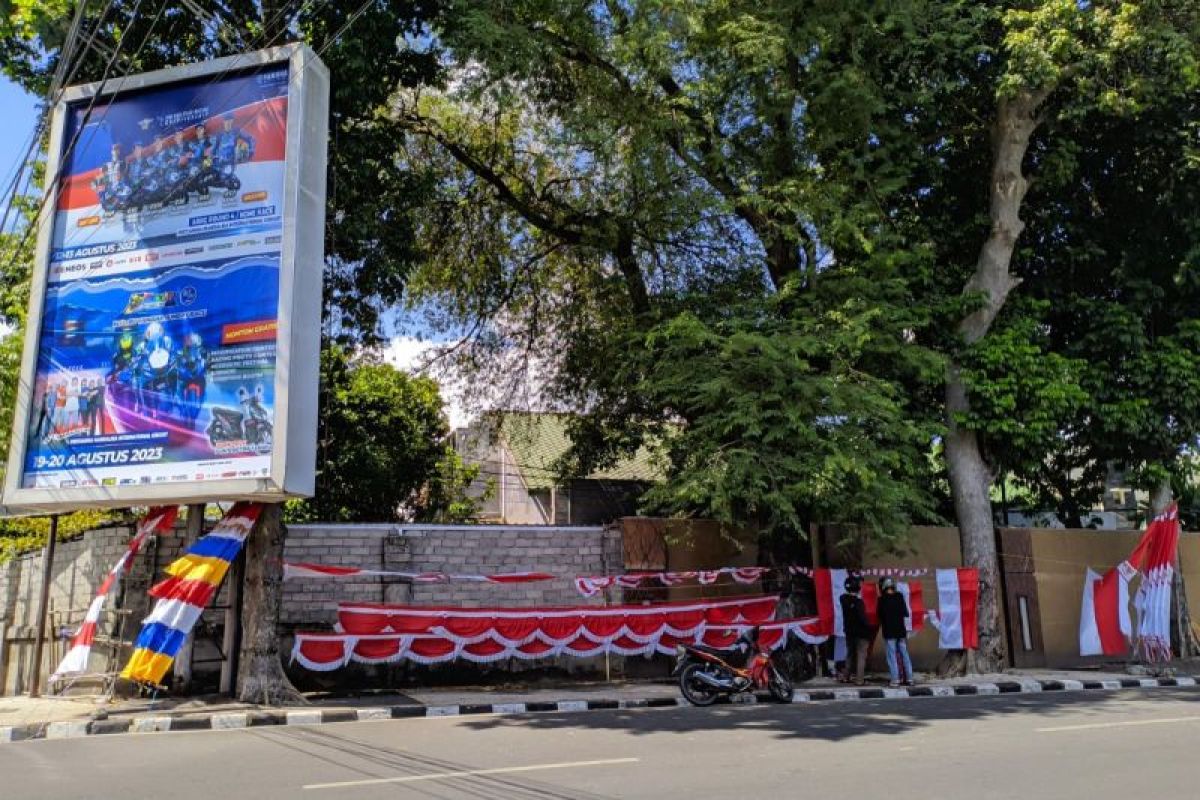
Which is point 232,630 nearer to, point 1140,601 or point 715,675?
point 715,675

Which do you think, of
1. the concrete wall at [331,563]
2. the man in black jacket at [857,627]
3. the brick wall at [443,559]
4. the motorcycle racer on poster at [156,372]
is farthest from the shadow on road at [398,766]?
the man in black jacket at [857,627]

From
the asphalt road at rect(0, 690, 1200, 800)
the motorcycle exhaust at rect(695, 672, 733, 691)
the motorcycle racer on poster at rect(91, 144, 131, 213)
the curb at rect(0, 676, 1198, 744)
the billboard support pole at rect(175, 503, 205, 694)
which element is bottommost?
the curb at rect(0, 676, 1198, 744)

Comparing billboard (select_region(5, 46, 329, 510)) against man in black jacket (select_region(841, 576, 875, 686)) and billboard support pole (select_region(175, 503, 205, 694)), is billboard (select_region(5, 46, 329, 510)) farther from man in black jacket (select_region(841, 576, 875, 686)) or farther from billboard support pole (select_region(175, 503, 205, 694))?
man in black jacket (select_region(841, 576, 875, 686))

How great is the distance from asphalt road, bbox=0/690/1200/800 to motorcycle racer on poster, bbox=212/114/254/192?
6.59m

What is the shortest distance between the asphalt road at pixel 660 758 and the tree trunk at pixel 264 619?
5.39ft

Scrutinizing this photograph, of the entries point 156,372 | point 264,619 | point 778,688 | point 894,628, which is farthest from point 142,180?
point 894,628

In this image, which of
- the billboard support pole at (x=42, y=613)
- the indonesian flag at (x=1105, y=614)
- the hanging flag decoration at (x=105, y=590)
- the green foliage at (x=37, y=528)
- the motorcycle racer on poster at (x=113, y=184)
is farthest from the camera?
the green foliage at (x=37, y=528)

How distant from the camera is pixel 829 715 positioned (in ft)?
34.7

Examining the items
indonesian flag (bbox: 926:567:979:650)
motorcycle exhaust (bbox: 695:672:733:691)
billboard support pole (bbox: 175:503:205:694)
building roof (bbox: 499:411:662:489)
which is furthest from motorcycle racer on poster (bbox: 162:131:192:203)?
indonesian flag (bbox: 926:567:979:650)

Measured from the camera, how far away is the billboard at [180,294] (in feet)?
35.9

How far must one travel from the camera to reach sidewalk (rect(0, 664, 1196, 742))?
33.2 feet

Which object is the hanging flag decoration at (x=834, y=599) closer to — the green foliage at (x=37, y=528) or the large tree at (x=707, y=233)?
the large tree at (x=707, y=233)

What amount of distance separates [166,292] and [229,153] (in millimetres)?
1947

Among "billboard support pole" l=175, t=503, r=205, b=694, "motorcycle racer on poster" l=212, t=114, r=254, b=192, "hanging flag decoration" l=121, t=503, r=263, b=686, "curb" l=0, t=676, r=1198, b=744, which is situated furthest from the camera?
"billboard support pole" l=175, t=503, r=205, b=694
